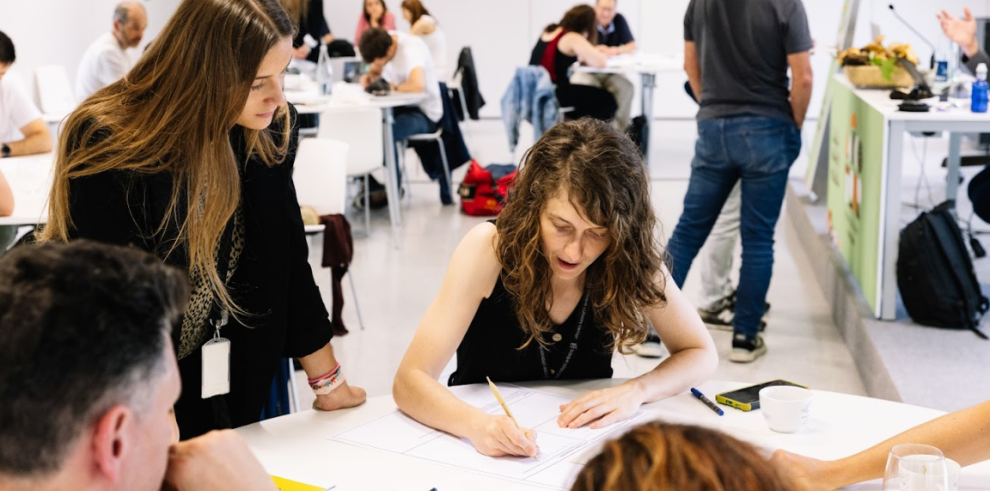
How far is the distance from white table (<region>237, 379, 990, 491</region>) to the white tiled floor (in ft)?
1.49

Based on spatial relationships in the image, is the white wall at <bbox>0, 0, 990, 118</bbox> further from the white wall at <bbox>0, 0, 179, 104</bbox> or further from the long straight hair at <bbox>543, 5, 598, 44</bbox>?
the long straight hair at <bbox>543, 5, 598, 44</bbox>

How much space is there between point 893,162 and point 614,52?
175 inches

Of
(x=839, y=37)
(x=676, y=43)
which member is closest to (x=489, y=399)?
(x=839, y=37)

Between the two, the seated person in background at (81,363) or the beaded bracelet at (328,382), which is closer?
the seated person in background at (81,363)

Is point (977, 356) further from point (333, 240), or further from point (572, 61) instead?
point (572, 61)

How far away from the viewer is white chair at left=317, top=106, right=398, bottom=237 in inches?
232

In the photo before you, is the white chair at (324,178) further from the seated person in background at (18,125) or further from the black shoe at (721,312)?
the black shoe at (721,312)

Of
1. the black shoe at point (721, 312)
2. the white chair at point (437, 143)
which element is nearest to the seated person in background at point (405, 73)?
the white chair at point (437, 143)

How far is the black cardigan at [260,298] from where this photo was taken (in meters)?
1.92

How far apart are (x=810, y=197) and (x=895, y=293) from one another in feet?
7.83

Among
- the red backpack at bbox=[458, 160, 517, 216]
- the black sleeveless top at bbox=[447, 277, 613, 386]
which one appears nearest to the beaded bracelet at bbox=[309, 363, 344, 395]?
the black sleeveless top at bbox=[447, 277, 613, 386]

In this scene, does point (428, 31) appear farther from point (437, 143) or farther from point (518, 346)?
point (518, 346)

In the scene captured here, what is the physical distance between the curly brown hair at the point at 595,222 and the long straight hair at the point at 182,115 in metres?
0.54

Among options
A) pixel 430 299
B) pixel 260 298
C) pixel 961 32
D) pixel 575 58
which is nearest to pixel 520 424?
pixel 260 298
